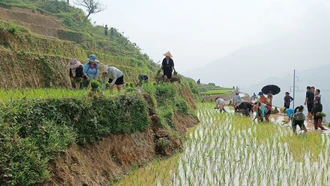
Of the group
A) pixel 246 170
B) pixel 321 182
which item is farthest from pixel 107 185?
pixel 321 182

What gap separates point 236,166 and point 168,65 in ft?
18.6

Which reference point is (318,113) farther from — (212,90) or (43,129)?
(212,90)

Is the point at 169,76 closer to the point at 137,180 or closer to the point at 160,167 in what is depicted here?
the point at 160,167

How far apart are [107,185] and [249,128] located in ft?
23.0

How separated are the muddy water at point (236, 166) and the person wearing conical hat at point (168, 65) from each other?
3153 millimetres

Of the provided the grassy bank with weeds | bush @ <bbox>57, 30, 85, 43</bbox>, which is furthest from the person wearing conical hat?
bush @ <bbox>57, 30, 85, 43</bbox>

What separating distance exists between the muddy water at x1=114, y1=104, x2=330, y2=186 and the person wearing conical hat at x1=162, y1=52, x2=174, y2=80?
10.3ft

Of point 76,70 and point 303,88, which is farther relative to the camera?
point 303,88

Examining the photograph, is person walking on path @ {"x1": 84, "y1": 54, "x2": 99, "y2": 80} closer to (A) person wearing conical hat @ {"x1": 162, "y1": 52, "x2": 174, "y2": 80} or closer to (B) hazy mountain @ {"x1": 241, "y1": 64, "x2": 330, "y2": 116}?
(A) person wearing conical hat @ {"x1": 162, "y1": 52, "x2": 174, "y2": 80}

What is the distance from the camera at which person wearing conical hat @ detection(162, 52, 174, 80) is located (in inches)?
431

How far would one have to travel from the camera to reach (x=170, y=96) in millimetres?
10289

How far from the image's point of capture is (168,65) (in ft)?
36.3

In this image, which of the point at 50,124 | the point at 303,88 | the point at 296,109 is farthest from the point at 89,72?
the point at 303,88

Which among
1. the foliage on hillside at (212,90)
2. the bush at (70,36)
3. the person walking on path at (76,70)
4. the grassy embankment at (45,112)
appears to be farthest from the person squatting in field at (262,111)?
the foliage on hillside at (212,90)
